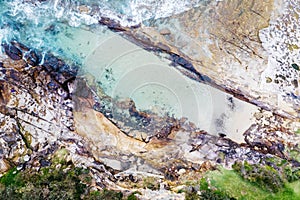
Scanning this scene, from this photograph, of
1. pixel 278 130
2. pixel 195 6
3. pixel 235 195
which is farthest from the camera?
pixel 195 6

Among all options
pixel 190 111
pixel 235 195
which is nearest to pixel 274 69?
pixel 190 111

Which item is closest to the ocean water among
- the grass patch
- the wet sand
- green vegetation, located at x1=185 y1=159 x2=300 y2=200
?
the wet sand

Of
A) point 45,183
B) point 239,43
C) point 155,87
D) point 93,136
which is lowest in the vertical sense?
point 45,183

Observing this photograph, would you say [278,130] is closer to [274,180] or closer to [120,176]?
[274,180]

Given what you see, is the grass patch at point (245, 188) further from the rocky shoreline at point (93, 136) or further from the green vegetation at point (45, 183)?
the green vegetation at point (45, 183)

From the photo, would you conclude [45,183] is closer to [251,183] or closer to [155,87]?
[155,87]

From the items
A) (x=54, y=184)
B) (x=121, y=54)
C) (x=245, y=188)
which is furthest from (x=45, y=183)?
(x=245, y=188)

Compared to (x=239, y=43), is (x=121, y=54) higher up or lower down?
lower down

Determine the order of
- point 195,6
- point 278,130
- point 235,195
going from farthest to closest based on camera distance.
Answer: point 195,6 < point 278,130 < point 235,195

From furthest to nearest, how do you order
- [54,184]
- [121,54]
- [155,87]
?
[121,54]
[155,87]
[54,184]
